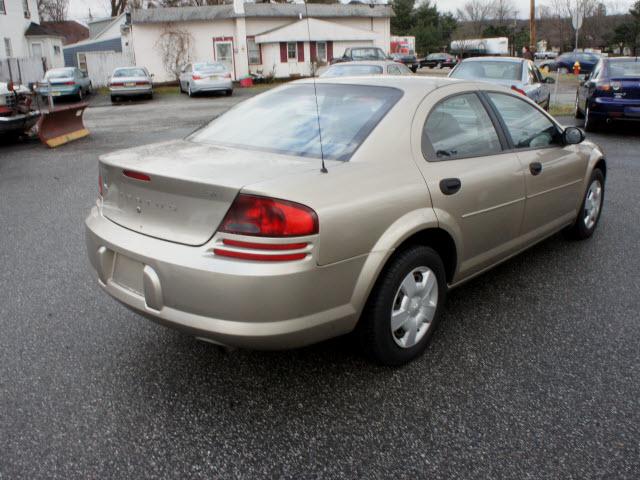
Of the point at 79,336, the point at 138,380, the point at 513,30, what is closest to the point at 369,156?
the point at 138,380

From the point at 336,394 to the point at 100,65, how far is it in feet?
118

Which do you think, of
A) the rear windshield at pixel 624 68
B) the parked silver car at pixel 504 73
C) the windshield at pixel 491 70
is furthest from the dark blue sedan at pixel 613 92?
the windshield at pixel 491 70

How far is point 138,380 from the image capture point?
3.24m

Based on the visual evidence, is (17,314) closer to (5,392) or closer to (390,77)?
(5,392)

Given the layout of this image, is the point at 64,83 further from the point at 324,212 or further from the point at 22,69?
the point at 324,212

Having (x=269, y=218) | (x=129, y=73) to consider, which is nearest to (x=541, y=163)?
(x=269, y=218)

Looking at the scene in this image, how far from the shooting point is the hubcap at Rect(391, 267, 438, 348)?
127 inches

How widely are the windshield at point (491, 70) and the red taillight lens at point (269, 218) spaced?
34.4ft

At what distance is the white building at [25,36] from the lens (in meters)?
32.4

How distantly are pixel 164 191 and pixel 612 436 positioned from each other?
7.70 feet

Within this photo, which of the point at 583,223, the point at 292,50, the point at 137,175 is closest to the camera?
the point at 137,175

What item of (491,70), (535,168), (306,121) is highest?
(491,70)

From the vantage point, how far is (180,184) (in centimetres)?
284

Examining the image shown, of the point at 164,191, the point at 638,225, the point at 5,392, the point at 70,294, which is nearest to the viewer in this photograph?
the point at 164,191
